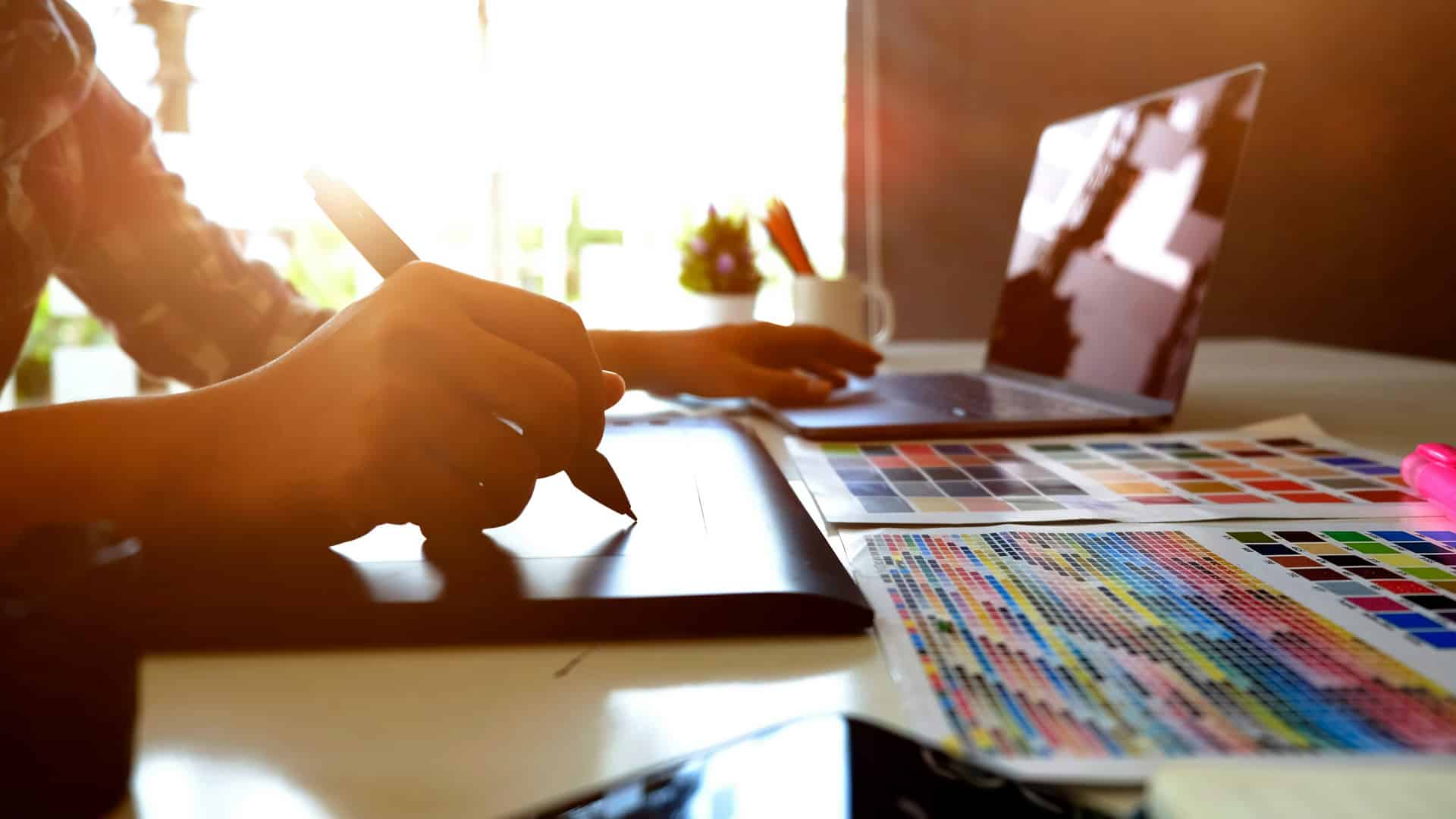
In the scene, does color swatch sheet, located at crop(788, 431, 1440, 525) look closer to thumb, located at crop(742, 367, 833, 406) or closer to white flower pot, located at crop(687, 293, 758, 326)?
thumb, located at crop(742, 367, 833, 406)

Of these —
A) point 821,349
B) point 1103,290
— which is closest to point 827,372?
point 821,349

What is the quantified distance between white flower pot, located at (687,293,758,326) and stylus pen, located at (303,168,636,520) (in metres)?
0.79

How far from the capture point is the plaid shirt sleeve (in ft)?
3.12

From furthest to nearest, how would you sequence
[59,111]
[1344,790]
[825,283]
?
[825,283] < [59,111] < [1344,790]

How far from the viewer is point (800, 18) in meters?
2.70

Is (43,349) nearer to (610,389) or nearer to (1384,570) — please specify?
(610,389)

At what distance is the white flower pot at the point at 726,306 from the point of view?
1263 mm

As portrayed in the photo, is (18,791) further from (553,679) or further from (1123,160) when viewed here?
(1123,160)

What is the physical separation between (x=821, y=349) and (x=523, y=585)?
2.07 feet

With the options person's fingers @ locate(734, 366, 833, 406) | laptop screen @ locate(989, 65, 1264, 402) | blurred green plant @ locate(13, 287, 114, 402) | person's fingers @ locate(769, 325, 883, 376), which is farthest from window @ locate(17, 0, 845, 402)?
person's fingers @ locate(734, 366, 833, 406)

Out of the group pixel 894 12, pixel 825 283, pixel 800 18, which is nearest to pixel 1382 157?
pixel 894 12

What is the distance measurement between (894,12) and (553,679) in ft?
7.26

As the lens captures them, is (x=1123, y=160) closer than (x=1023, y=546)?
No

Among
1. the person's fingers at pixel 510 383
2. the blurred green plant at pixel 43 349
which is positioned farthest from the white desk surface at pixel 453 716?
the blurred green plant at pixel 43 349
